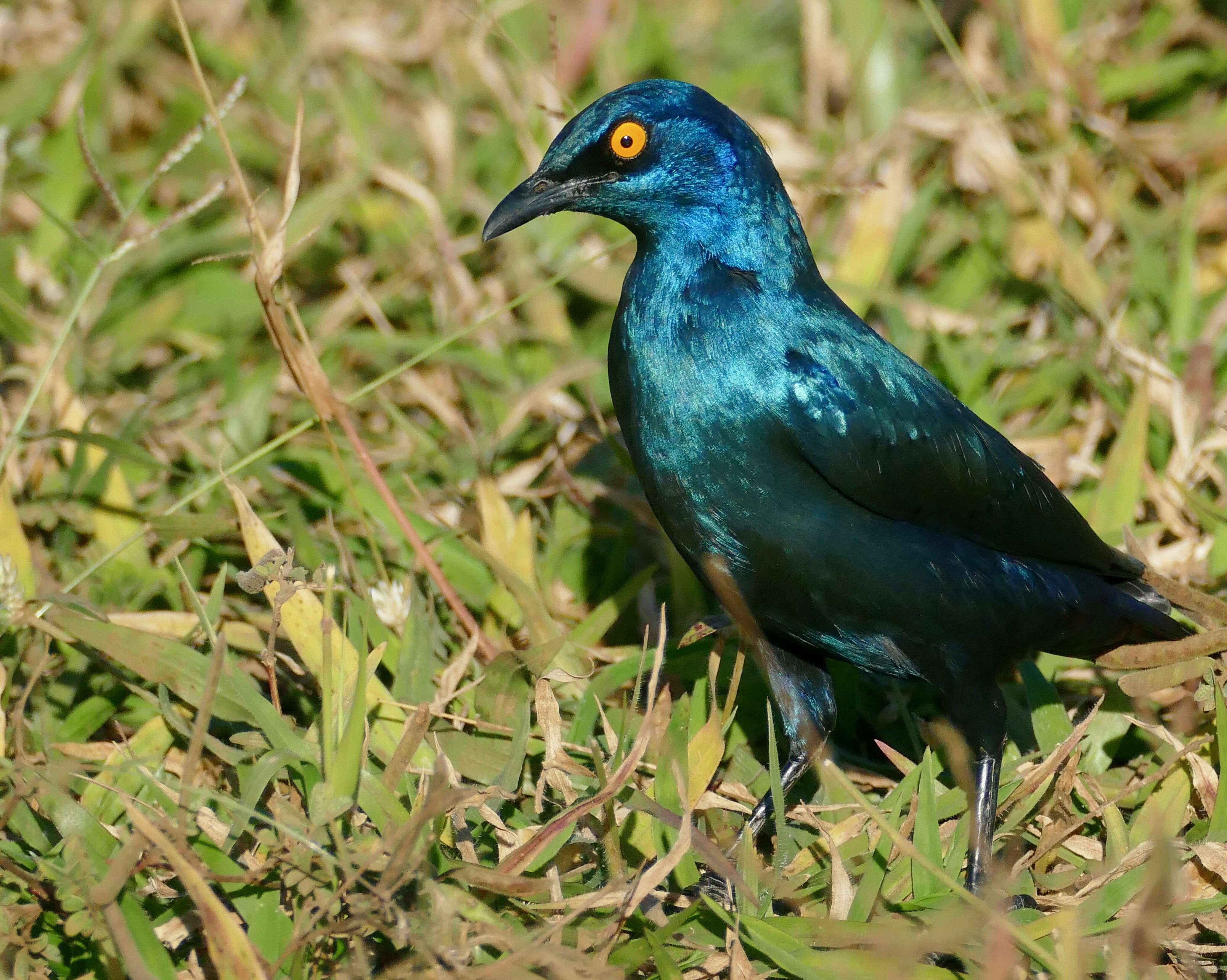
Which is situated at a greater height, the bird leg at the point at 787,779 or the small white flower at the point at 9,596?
the small white flower at the point at 9,596

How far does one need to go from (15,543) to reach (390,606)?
975 mm

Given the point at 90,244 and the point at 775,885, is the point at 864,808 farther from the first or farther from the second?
the point at 90,244

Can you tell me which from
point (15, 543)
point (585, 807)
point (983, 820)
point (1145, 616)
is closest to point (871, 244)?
point (1145, 616)

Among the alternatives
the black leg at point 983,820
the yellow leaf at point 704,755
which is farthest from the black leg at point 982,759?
the yellow leaf at point 704,755

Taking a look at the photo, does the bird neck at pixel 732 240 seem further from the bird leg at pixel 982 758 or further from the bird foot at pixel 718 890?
the bird foot at pixel 718 890

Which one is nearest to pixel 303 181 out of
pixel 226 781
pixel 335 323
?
pixel 335 323

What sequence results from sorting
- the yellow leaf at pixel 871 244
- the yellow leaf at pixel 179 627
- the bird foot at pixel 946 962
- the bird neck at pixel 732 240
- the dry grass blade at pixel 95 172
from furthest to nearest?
the yellow leaf at pixel 871 244
the yellow leaf at pixel 179 627
the dry grass blade at pixel 95 172
the bird neck at pixel 732 240
the bird foot at pixel 946 962

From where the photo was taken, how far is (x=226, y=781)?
302cm

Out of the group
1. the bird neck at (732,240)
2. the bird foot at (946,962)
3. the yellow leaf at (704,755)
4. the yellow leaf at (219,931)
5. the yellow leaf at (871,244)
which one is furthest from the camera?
the yellow leaf at (871,244)

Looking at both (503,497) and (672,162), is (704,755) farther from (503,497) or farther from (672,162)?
(672,162)

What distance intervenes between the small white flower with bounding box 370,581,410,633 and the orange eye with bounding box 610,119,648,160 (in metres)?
1.22

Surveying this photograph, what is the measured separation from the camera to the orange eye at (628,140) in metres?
2.91

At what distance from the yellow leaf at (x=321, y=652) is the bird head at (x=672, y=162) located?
0.96 meters

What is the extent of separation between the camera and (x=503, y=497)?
12.9 ft
